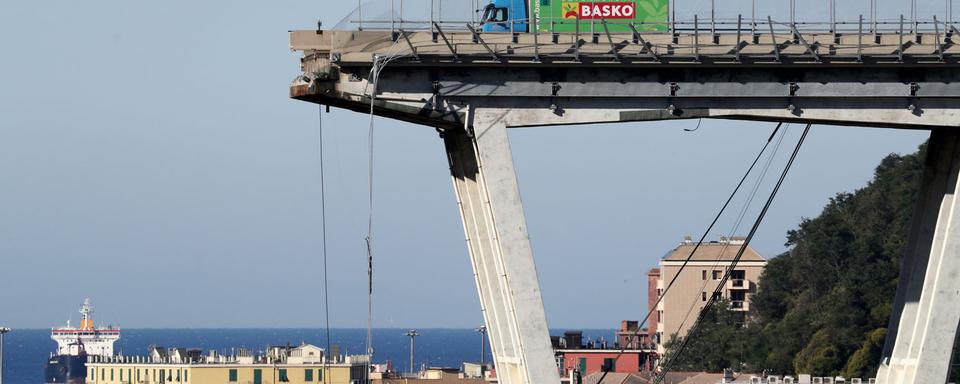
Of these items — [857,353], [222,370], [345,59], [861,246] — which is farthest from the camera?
[222,370]

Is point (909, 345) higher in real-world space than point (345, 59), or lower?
lower

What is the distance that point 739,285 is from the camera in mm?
165500

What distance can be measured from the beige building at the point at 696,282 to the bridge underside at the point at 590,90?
A: 383ft

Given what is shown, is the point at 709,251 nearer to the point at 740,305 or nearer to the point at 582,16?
the point at 740,305

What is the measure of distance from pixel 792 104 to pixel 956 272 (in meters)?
4.68

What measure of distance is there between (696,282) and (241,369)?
3637cm

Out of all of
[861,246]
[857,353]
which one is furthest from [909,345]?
[861,246]

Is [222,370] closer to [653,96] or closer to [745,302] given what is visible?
[745,302]

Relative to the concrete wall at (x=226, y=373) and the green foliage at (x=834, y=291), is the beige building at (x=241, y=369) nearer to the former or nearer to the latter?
the concrete wall at (x=226, y=373)

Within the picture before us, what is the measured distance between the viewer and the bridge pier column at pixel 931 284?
41094 millimetres


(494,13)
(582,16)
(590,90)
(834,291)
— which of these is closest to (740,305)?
(834,291)

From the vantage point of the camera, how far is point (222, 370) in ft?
538

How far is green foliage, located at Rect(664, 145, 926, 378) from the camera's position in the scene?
120375mm

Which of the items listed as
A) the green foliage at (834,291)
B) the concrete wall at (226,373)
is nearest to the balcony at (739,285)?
the green foliage at (834,291)
